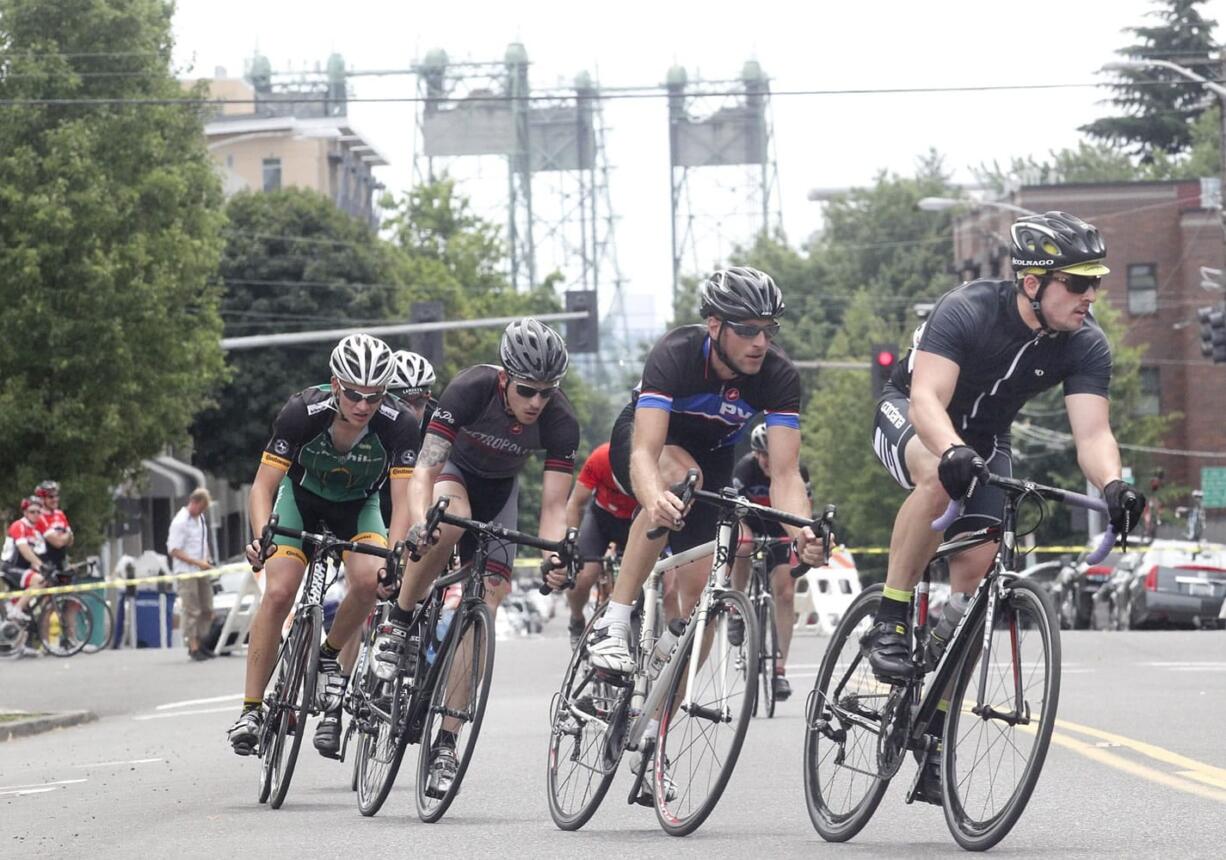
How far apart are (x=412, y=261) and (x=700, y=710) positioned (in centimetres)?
6897

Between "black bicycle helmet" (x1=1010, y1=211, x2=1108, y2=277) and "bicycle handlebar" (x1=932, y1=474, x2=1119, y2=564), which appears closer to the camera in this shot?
"bicycle handlebar" (x1=932, y1=474, x2=1119, y2=564)

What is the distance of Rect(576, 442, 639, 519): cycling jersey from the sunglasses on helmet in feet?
15.1

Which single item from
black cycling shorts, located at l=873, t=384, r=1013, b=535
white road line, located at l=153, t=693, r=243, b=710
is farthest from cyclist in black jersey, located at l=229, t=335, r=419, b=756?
white road line, located at l=153, t=693, r=243, b=710

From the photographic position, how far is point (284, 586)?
10570mm

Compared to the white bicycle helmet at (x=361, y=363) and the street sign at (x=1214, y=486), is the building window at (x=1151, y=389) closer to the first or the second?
the street sign at (x=1214, y=486)

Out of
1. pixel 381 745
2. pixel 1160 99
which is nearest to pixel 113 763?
pixel 381 745

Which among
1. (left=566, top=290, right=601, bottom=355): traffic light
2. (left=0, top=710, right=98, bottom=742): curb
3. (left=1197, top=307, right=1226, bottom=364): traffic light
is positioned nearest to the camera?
(left=0, top=710, right=98, bottom=742): curb

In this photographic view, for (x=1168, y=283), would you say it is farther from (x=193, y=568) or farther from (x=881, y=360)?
(x=193, y=568)

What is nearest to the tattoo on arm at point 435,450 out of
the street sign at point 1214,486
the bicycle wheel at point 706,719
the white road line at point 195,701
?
the bicycle wheel at point 706,719

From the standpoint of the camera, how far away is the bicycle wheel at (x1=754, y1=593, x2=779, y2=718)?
13.7 meters

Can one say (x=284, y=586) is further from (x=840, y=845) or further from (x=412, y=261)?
(x=412, y=261)

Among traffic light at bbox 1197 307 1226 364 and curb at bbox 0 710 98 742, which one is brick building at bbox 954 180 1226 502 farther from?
curb at bbox 0 710 98 742

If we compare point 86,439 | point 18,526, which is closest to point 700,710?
point 18,526

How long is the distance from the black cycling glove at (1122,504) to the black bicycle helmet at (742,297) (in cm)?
185
